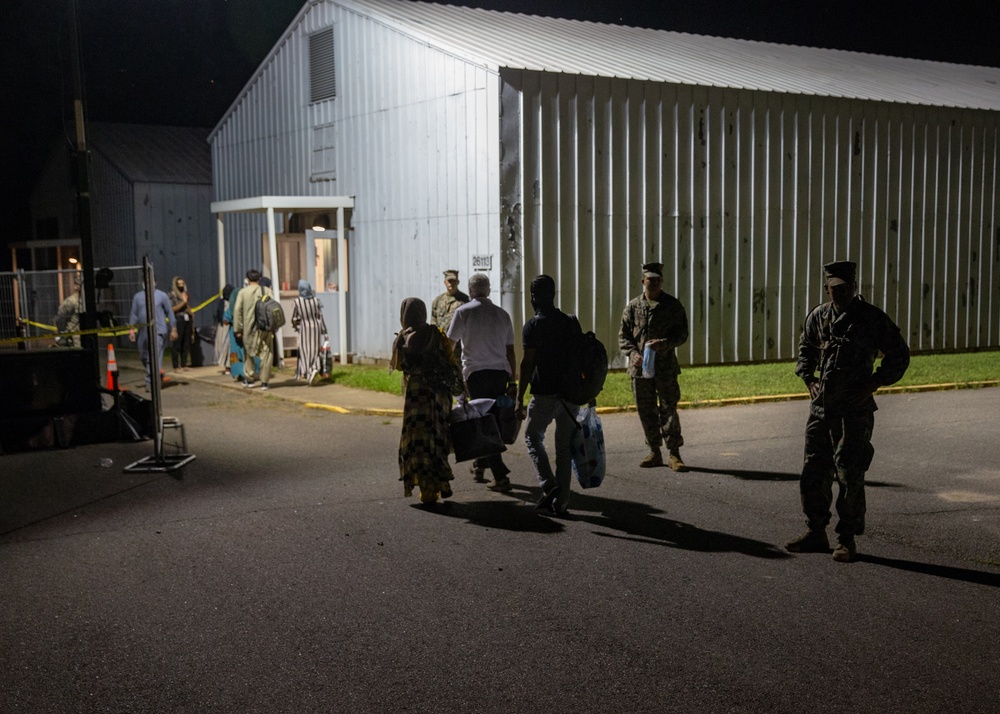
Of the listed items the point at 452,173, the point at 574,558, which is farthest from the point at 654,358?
the point at 452,173

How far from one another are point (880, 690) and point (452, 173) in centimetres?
1476

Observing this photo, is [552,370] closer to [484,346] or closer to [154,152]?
[484,346]

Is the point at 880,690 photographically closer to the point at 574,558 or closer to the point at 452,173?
the point at 574,558

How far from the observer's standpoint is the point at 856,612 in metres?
5.96

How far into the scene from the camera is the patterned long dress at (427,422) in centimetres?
884

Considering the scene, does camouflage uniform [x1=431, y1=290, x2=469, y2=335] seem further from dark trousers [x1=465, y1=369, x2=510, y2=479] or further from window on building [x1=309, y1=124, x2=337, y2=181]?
window on building [x1=309, y1=124, x2=337, y2=181]

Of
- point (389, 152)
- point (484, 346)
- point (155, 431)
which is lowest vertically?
point (155, 431)

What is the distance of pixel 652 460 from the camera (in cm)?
1059

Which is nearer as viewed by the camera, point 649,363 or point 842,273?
point 842,273

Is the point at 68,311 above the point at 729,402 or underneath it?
above

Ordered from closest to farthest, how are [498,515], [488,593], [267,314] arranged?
[488,593], [498,515], [267,314]

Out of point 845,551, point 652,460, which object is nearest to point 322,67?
point 652,460

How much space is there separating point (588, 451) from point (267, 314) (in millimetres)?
9909

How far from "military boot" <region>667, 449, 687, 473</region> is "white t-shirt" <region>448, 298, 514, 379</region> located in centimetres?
210
